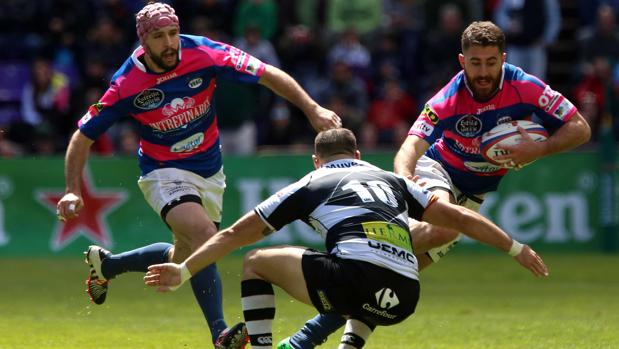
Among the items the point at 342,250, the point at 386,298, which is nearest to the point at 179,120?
the point at 342,250

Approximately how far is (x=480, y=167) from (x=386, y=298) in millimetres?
2636

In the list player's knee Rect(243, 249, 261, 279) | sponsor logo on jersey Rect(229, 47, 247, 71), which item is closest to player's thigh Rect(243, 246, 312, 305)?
player's knee Rect(243, 249, 261, 279)

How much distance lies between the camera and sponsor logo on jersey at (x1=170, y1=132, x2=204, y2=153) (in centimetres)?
940

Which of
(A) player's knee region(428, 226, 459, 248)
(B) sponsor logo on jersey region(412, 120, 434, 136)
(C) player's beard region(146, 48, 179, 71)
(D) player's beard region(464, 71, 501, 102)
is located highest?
(D) player's beard region(464, 71, 501, 102)

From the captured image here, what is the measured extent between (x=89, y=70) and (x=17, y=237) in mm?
3468

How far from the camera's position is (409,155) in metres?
8.94

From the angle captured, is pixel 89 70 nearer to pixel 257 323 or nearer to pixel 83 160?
pixel 83 160

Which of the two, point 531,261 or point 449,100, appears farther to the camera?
point 449,100

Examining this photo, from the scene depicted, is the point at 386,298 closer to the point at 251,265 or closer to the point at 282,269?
the point at 282,269

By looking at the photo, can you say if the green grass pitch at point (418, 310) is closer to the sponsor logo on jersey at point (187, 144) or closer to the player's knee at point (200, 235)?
the player's knee at point (200, 235)

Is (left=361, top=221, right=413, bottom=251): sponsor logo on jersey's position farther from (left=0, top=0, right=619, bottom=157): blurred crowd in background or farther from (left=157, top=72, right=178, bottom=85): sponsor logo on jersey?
(left=0, top=0, right=619, bottom=157): blurred crowd in background

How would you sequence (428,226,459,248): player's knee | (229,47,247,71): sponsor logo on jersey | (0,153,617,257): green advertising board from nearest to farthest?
(428,226,459,248): player's knee, (229,47,247,71): sponsor logo on jersey, (0,153,617,257): green advertising board

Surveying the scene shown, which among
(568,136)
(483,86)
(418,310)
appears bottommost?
(418,310)

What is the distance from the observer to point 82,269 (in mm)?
15766
